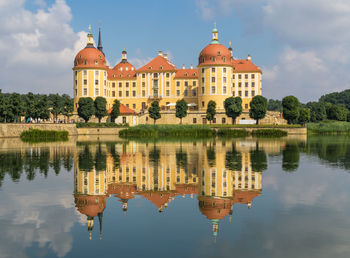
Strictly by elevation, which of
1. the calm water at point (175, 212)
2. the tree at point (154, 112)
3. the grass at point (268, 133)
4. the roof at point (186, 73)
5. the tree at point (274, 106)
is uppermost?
the roof at point (186, 73)

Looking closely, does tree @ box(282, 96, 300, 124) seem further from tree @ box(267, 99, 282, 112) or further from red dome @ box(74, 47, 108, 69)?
tree @ box(267, 99, 282, 112)

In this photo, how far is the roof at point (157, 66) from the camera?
9644 centimetres

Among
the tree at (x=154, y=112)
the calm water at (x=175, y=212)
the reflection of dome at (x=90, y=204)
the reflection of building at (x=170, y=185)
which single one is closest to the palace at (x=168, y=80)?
the tree at (x=154, y=112)

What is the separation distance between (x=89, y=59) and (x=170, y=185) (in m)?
77.9

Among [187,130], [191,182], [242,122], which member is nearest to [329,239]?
[191,182]

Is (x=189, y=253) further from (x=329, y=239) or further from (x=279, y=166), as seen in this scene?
(x=279, y=166)

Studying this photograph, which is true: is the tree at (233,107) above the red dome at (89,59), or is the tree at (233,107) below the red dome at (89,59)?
below

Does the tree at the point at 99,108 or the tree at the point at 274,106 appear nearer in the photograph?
the tree at the point at 99,108

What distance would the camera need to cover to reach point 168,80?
316 feet

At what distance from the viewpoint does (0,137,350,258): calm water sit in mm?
9852

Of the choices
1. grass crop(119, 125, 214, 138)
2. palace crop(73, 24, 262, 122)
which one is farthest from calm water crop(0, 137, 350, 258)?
palace crop(73, 24, 262, 122)

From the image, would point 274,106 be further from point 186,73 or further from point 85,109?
point 85,109

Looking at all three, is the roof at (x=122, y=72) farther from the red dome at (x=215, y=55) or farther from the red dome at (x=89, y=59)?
the red dome at (x=215, y=55)

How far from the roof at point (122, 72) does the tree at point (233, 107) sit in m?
27.4
